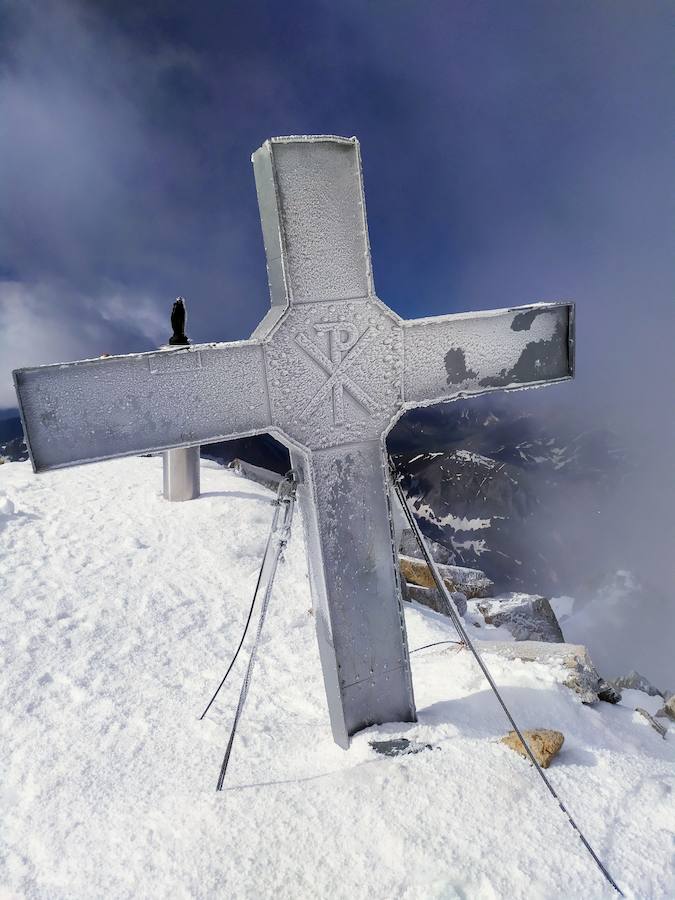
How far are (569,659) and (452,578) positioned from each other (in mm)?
5265

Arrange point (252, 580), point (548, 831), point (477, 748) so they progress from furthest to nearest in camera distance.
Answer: point (252, 580)
point (477, 748)
point (548, 831)

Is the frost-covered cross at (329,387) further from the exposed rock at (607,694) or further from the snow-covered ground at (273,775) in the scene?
the exposed rock at (607,694)

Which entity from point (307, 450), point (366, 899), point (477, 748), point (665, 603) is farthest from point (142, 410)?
point (665, 603)

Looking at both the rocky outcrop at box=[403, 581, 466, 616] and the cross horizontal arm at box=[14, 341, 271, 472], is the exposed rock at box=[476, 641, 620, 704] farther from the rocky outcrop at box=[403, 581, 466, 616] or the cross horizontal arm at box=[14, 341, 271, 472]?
the cross horizontal arm at box=[14, 341, 271, 472]

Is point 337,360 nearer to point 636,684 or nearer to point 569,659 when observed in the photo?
point 569,659

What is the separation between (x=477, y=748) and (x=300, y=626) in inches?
119

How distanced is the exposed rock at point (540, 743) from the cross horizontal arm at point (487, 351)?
7.44 ft

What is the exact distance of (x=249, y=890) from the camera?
7.89ft

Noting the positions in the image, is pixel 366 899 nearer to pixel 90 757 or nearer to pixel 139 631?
pixel 90 757

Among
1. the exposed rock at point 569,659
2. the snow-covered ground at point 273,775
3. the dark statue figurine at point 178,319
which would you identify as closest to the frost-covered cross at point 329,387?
the snow-covered ground at point 273,775

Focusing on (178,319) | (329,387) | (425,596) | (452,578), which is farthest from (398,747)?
(178,319)

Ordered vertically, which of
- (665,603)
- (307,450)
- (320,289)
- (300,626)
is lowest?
(665,603)

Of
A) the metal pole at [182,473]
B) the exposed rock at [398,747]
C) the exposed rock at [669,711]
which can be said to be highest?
the metal pole at [182,473]

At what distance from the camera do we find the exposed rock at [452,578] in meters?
8.27
